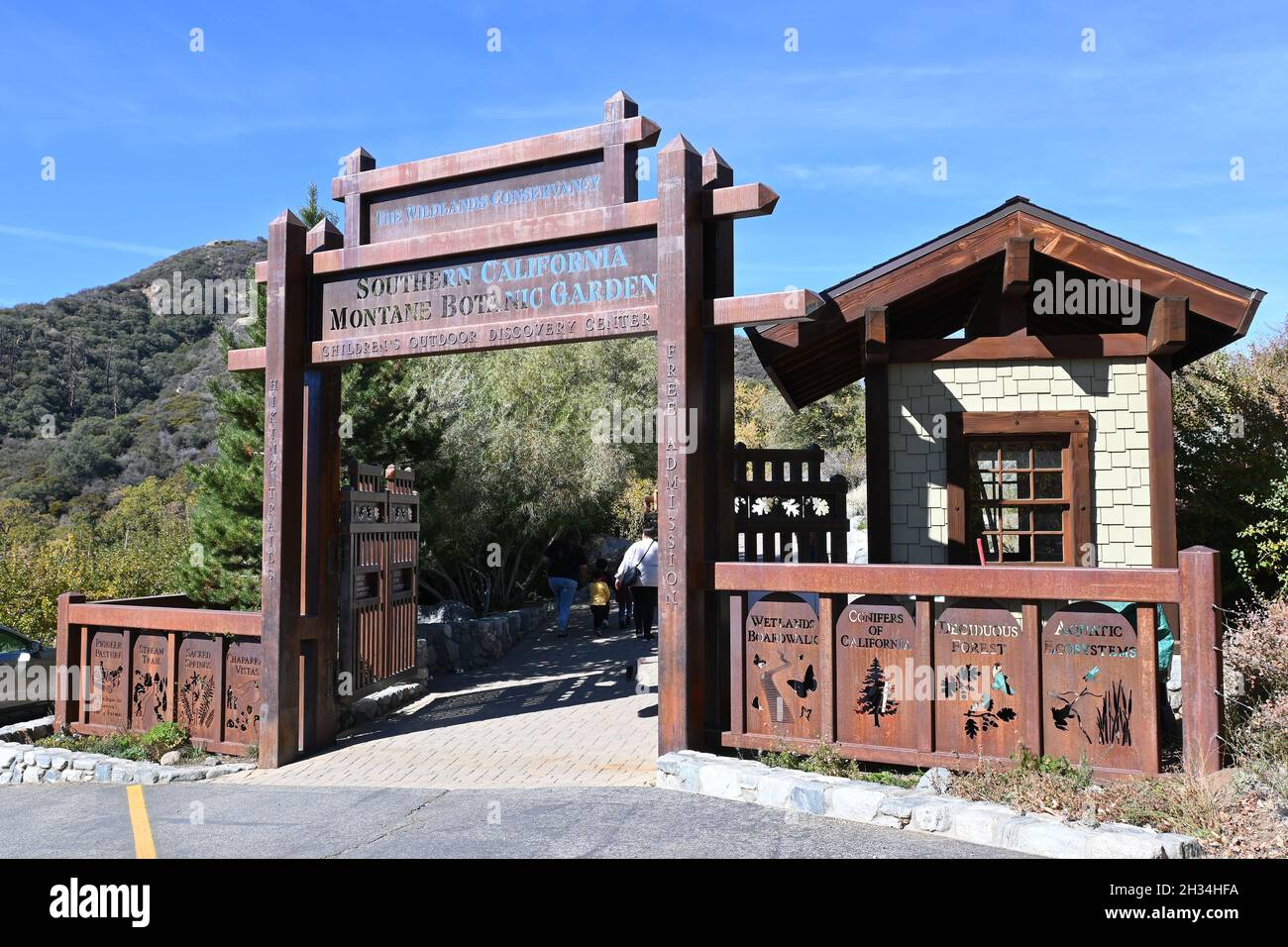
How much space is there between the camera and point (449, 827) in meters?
5.62

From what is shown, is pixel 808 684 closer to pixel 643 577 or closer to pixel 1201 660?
pixel 1201 660

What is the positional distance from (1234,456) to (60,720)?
12.1 metres

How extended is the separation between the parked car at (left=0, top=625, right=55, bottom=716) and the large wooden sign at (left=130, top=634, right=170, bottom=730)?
4.33m

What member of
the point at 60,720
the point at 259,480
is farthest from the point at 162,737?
the point at 259,480

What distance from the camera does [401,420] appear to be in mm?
14391

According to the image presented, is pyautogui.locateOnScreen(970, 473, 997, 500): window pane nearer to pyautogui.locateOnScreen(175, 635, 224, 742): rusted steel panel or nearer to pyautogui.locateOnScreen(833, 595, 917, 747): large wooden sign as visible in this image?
pyautogui.locateOnScreen(833, 595, 917, 747): large wooden sign

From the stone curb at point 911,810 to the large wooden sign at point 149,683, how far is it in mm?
4626

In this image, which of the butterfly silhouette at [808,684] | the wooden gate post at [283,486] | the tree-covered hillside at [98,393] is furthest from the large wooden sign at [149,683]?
the tree-covered hillside at [98,393]

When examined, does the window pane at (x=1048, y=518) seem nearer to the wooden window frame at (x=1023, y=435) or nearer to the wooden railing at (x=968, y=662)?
the wooden window frame at (x=1023, y=435)

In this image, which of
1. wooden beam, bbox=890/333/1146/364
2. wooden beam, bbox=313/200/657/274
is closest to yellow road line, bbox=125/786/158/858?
wooden beam, bbox=313/200/657/274

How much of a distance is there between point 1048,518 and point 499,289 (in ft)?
16.8

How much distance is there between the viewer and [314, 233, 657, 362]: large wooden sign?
6.98 m

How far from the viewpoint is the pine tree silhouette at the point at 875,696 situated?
243 inches

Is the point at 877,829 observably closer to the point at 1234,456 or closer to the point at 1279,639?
the point at 1279,639
